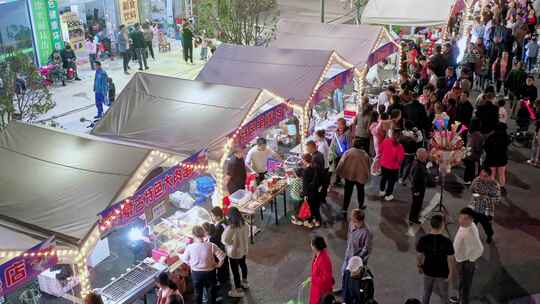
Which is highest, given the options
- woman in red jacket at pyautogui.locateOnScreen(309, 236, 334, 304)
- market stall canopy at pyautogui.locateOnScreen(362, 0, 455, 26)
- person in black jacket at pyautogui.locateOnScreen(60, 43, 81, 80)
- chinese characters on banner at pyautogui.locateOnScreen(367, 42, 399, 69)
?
market stall canopy at pyautogui.locateOnScreen(362, 0, 455, 26)

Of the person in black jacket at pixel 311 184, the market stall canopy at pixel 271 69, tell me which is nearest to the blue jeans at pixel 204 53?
the market stall canopy at pixel 271 69

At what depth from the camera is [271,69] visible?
11.9 meters

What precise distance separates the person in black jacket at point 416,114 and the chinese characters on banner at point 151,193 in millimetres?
4397

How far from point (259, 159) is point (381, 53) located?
563 centimetres

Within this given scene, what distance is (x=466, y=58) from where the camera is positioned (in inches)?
587

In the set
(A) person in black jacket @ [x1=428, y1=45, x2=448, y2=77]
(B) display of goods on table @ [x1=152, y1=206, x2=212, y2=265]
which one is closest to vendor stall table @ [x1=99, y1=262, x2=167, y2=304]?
(B) display of goods on table @ [x1=152, y1=206, x2=212, y2=265]

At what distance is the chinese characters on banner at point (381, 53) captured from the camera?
536 inches

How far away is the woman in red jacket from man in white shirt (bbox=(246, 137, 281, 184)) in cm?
329

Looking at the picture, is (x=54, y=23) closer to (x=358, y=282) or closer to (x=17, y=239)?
(x=17, y=239)

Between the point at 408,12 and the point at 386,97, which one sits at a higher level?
the point at 408,12

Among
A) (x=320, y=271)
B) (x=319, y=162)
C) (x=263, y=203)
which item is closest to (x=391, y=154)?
(x=319, y=162)

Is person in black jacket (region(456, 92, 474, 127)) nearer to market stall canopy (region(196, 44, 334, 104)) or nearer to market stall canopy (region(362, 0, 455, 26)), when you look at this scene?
market stall canopy (region(196, 44, 334, 104))

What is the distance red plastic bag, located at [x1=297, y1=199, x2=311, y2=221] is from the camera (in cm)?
938

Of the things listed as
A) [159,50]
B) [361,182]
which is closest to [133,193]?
[361,182]
